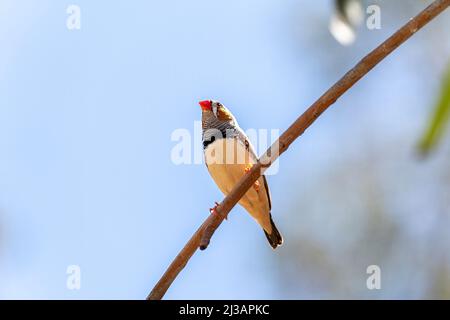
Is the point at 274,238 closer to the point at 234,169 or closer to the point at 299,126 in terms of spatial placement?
the point at 234,169

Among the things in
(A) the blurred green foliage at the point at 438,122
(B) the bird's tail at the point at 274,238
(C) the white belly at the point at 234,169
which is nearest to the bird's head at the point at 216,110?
(C) the white belly at the point at 234,169

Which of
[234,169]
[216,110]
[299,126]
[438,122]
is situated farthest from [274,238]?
[438,122]

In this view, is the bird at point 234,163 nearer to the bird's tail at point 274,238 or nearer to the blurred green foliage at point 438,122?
the bird's tail at point 274,238

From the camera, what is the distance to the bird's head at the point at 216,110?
538 centimetres

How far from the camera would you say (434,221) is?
673 centimetres

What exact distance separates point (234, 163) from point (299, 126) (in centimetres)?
230

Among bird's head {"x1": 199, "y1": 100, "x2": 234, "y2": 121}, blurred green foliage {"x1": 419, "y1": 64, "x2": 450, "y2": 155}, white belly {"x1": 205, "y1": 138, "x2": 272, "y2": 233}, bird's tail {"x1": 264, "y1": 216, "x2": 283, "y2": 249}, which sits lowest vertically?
bird's tail {"x1": 264, "y1": 216, "x2": 283, "y2": 249}

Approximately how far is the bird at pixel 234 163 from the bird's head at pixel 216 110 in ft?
0.12

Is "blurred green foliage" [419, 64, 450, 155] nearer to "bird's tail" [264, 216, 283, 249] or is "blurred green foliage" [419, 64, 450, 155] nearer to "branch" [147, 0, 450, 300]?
"branch" [147, 0, 450, 300]

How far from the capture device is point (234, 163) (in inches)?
192

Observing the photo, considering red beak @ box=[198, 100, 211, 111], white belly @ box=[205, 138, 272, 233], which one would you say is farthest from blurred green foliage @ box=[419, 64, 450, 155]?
red beak @ box=[198, 100, 211, 111]

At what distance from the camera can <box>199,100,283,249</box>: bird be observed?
490 cm

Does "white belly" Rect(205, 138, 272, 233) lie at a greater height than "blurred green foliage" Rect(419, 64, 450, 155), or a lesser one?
lesser
